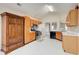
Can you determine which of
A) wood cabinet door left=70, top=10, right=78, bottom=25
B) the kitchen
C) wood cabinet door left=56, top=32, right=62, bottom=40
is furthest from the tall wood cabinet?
wood cabinet door left=70, top=10, right=78, bottom=25

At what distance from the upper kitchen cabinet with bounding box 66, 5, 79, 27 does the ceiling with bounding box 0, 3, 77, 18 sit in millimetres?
114

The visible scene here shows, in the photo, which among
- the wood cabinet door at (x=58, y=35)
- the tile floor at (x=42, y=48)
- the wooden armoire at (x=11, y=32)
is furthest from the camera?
the wood cabinet door at (x=58, y=35)

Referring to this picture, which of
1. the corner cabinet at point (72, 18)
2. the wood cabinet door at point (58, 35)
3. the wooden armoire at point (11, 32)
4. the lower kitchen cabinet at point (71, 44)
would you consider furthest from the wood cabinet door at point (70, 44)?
the wooden armoire at point (11, 32)

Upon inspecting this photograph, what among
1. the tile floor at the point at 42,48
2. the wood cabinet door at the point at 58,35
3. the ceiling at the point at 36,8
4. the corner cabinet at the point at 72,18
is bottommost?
the tile floor at the point at 42,48

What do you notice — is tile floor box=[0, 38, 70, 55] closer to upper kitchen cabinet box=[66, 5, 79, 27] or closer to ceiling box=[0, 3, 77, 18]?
upper kitchen cabinet box=[66, 5, 79, 27]

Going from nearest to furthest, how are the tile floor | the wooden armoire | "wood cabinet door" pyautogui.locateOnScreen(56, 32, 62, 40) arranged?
the wooden armoire → the tile floor → "wood cabinet door" pyautogui.locateOnScreen(56, 32, 62, 40)

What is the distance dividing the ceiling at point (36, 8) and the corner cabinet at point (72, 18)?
12 cm

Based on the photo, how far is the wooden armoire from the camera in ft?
7.80

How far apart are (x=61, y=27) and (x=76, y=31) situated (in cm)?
38

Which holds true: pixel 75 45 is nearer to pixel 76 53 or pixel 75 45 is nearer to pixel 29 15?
pixel 76 53

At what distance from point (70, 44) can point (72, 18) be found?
663 mm

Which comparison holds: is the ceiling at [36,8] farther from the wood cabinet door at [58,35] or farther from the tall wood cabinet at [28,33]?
the wood cabinet door at [58,35]

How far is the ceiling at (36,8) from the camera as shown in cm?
243
